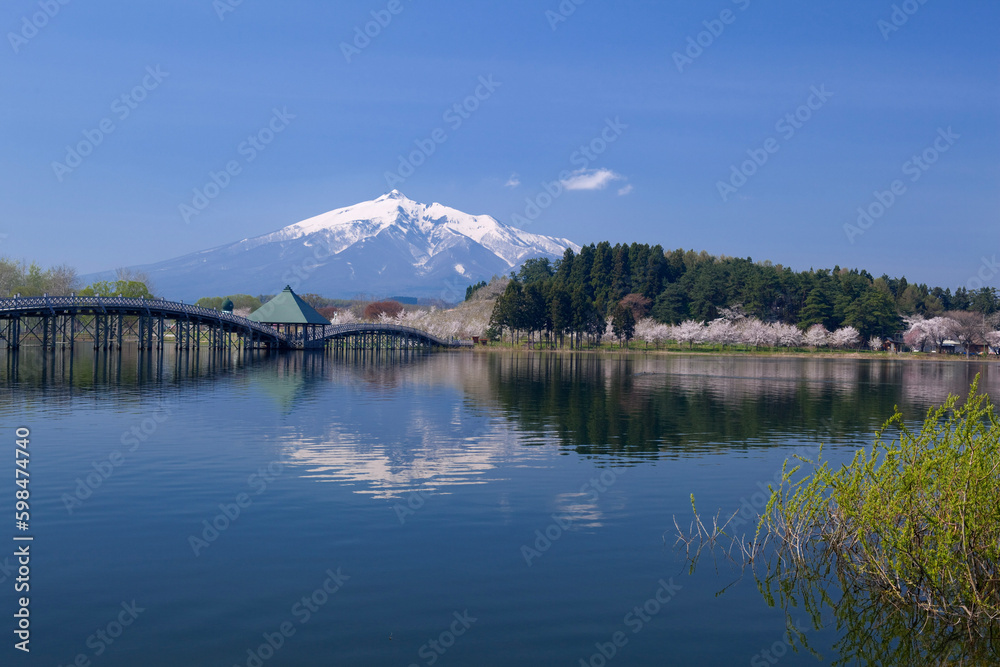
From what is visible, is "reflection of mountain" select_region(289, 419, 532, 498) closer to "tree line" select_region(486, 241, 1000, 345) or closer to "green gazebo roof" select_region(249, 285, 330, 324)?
"green gazebo roof" select_region(249, 285, 330, 324)

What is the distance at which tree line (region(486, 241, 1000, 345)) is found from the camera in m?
130

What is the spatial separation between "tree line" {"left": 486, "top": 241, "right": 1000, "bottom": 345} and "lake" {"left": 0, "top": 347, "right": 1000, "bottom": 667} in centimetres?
9828

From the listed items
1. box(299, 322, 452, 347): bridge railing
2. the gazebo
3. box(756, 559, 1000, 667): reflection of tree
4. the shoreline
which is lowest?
box(756, 559, 1000, 667): reflection of tree

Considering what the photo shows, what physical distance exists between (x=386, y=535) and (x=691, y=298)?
468ft

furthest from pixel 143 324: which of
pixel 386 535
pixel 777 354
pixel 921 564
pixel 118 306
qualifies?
pixel 777 354

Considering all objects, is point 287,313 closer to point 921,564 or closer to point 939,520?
point 921,564

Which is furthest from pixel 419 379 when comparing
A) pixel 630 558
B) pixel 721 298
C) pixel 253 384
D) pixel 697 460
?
pixel 721 298

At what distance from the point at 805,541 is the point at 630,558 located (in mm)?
2834

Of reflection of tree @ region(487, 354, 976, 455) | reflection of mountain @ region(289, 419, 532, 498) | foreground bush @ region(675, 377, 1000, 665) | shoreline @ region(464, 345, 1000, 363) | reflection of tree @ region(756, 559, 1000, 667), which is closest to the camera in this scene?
reflection of tree @ region(756, 559, 1000, 667)

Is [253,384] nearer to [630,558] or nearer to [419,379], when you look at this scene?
[419,379]

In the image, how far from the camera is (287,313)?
306 feet

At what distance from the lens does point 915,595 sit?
1062 cm

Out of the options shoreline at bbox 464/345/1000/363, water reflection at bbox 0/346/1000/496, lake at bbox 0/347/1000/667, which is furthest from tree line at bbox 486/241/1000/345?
lake at bbox 0/347/1000/667

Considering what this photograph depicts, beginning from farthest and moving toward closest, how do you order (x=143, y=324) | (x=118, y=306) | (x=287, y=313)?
1. (x=287, y=313)
2. (x=143, y=324)
3. (x=118, y=306)
